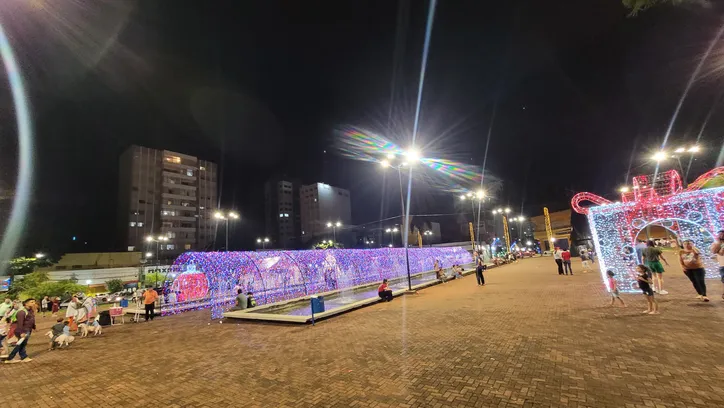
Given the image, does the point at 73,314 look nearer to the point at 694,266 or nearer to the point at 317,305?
the point at 317,305

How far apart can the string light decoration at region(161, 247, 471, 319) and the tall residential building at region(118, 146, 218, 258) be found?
1830 inches

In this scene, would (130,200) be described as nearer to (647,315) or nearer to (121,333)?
(121,333)

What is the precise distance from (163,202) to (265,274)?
5507cm

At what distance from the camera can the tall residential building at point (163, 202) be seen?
56531 mm

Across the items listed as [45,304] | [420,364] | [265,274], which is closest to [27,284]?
[45,304]

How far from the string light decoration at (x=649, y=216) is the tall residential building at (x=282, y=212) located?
9463cm

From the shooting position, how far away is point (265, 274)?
17.5m

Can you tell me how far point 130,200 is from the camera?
56.6 m

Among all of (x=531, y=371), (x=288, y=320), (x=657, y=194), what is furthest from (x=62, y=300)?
(x=657, y=194)

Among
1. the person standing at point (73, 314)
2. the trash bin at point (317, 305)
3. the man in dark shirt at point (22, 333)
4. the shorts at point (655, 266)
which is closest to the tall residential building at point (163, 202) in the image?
the person standing at point (73, 314)

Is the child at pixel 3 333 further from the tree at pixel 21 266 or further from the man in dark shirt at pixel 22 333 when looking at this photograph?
the tree at pixel 21 266

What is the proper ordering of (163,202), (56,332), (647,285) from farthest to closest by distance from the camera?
(163,202) < (56,332) < (647,285)

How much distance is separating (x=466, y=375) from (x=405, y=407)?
1.46 metres

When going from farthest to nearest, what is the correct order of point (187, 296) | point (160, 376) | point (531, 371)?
point (187, 296) → point (160, 376) → point (531, 371)
